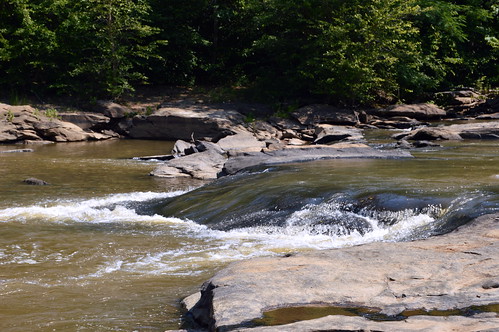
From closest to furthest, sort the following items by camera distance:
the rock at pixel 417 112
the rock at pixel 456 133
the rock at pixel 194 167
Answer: the rock at pixel 194 167, the rock at pixel 456 133, the rock at pixel 417 112

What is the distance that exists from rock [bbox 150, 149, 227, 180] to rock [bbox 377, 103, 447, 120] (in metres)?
10.5

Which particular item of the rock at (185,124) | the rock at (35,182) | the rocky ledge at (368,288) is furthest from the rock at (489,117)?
the rocky ledge at (368,288)

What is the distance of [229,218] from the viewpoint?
9.14m

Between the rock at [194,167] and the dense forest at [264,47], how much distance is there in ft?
32.5

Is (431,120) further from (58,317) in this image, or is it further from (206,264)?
(58,317)

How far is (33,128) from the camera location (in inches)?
895

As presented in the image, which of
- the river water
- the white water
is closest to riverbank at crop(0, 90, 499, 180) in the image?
the river water

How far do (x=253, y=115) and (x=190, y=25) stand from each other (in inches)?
341

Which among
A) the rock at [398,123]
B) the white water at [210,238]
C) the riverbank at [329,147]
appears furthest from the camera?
the rock at [398,123]

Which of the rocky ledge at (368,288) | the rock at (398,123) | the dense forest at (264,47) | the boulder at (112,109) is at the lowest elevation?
the rock at (398,123)

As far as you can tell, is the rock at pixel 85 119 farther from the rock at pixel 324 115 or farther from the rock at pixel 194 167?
the rock at pixel 194 167

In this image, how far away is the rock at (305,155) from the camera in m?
13.3

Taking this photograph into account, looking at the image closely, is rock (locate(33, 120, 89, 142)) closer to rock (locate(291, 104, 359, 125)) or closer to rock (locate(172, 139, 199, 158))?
rock (locate(172, 139, 199, 158))

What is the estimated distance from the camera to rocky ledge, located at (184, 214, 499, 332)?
3.67m
